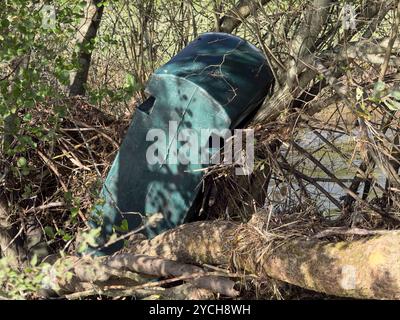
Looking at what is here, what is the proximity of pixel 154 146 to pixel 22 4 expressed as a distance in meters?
1.23

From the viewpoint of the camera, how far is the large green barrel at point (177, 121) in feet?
16.0

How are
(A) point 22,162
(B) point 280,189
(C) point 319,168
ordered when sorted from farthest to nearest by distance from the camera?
1. (C) point 319,168
2. (B) point 280,189
3. (A) point 22,162

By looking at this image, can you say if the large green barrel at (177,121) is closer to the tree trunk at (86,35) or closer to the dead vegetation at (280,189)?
the dead vegetation at (280,189)

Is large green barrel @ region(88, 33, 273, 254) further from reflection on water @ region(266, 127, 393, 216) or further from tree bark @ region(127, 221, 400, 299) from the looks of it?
reflection on water @ region(266, 127, 393, 216)

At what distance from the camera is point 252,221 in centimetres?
455

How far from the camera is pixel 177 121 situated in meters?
4.97

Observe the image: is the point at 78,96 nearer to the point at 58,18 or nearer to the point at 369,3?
the point at 58,18

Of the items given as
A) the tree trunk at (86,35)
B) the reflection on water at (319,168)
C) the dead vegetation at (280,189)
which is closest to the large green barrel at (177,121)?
the dead vegetation at (280,189)

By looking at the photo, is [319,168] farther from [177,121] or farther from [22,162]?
[22,162]

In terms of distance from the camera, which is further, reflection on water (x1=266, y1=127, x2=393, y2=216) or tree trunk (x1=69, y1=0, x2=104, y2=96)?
tree trunk (x1=69, y1=0, x2=104, y2=96)

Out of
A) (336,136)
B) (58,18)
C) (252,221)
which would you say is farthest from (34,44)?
(336,136)

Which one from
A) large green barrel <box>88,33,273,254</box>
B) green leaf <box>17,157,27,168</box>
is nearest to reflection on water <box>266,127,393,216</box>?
large green barrel <box>88,33,273,254</box>

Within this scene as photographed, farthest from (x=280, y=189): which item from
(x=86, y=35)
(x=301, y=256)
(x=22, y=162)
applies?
(x=86, y=35)

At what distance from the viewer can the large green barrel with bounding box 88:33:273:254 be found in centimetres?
489
